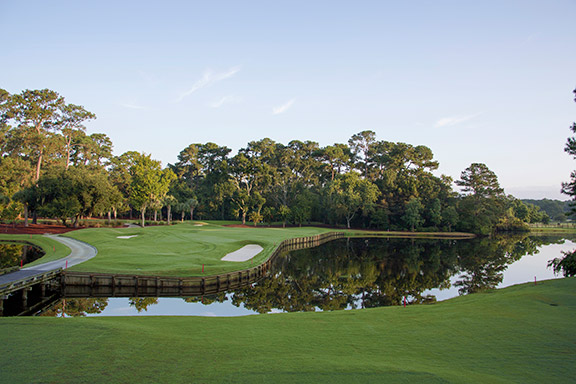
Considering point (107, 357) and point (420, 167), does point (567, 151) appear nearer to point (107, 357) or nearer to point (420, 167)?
point (107, 357)

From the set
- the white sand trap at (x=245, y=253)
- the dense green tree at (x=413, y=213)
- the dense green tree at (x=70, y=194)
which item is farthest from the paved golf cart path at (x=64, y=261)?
the dense green tree at (x=413, y=213)

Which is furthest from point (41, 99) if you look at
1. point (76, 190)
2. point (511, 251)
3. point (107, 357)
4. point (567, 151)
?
point (511, 251)

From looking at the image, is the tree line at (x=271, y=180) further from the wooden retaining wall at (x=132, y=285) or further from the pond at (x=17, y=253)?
the wooden retaining wall at (x=132, y=285)

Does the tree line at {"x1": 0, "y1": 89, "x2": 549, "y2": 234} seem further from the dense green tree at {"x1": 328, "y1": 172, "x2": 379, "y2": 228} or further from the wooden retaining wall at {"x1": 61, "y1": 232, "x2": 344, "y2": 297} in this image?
the wooden retaining wall at {"x1": 61, "y1": 232, "x2": 344, "y2": 297}

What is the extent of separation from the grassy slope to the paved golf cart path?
10.8 m

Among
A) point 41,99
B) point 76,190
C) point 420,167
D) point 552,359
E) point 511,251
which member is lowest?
point 511,251

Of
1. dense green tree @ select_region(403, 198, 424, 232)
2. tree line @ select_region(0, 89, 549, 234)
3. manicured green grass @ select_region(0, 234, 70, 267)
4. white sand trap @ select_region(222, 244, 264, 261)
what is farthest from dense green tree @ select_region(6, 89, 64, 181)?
dense green tree @ select_region(403, 198, 424, 232)

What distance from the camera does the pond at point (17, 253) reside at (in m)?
29.7

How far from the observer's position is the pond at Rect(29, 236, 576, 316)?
19547 millimetres

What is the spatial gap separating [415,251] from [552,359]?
42091 mm

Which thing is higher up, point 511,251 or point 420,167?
point 420,167

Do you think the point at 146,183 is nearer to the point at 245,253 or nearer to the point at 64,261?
the point at 245,253

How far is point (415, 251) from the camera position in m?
48.7

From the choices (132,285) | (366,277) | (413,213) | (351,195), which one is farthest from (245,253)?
(413,213)
